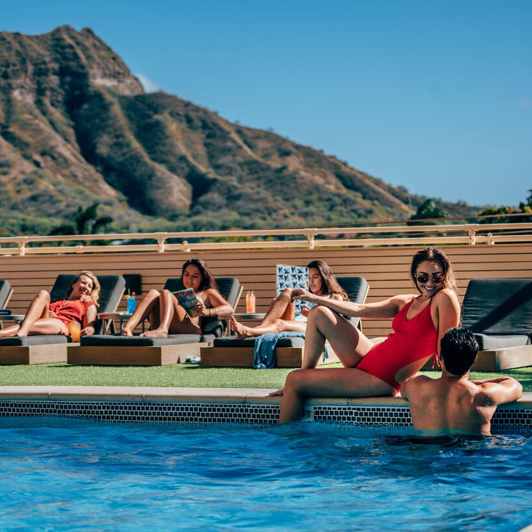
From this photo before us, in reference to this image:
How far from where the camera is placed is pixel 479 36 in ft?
184

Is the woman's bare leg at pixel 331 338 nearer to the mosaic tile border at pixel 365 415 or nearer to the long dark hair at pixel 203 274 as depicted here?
the mosaic tile border at pixel 365 415

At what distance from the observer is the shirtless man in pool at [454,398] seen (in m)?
3.78

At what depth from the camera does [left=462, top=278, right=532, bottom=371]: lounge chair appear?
684cm

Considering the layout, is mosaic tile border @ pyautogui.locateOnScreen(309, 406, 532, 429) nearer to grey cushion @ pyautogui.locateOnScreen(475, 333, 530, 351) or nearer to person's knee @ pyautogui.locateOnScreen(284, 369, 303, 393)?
person's knee @ pyautogui.locateOnScreen(284, 369, 303, 393)

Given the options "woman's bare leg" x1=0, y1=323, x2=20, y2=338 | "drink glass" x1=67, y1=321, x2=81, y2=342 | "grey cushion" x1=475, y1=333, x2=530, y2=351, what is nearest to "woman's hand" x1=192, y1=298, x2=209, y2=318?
"drink glass" x1=67, y1=321, x2=81, y2=342

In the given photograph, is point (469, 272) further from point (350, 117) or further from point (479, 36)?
point (350, 117)

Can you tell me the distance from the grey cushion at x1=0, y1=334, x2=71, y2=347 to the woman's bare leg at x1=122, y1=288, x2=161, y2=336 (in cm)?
75

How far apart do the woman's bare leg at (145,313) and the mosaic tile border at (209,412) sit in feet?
7.61

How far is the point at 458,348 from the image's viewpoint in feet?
12.1

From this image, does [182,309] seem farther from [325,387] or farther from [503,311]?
[325,387]

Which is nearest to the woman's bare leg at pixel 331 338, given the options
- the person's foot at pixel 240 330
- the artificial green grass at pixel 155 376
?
the artificial green grass at pixel 155 376

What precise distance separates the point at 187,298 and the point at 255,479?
3.59 m

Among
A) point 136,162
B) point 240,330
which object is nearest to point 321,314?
point 240,330

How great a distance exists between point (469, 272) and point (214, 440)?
5.53 m
